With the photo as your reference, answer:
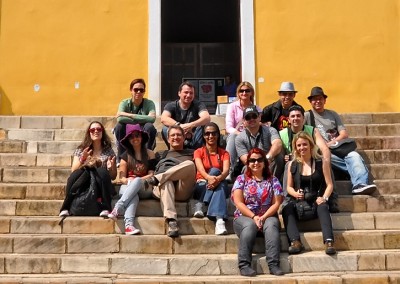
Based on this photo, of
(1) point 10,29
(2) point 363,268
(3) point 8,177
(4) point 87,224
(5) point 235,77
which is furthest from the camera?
(5) point 235,77

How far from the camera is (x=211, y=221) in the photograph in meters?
6.07

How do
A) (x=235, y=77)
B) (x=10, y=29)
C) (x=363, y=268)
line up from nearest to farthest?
(x=363, y=268) < (x=10, y=29) < (x=235, y=77)

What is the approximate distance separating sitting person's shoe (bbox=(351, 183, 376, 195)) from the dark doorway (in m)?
7.09

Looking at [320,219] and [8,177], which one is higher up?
[8,177]

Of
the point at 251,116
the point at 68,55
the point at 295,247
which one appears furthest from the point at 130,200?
the point at 68,55

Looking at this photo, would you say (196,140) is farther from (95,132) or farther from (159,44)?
(159,44)

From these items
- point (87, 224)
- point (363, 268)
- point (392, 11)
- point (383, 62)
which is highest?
point (392, 11)

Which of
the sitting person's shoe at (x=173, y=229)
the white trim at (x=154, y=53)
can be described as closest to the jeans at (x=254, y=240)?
the sitting person's shoe at (x=173, y=229)

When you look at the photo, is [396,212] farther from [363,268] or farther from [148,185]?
[148,185]

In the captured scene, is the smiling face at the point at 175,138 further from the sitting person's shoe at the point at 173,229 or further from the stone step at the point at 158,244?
the stone step at the point at 158,244

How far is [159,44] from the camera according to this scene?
10.2 m

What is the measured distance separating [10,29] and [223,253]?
6.32 m

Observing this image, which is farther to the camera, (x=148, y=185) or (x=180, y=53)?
(x=180, y=53)

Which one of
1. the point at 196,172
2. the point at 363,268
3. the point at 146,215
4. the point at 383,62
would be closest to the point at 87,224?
the point at 146,215
